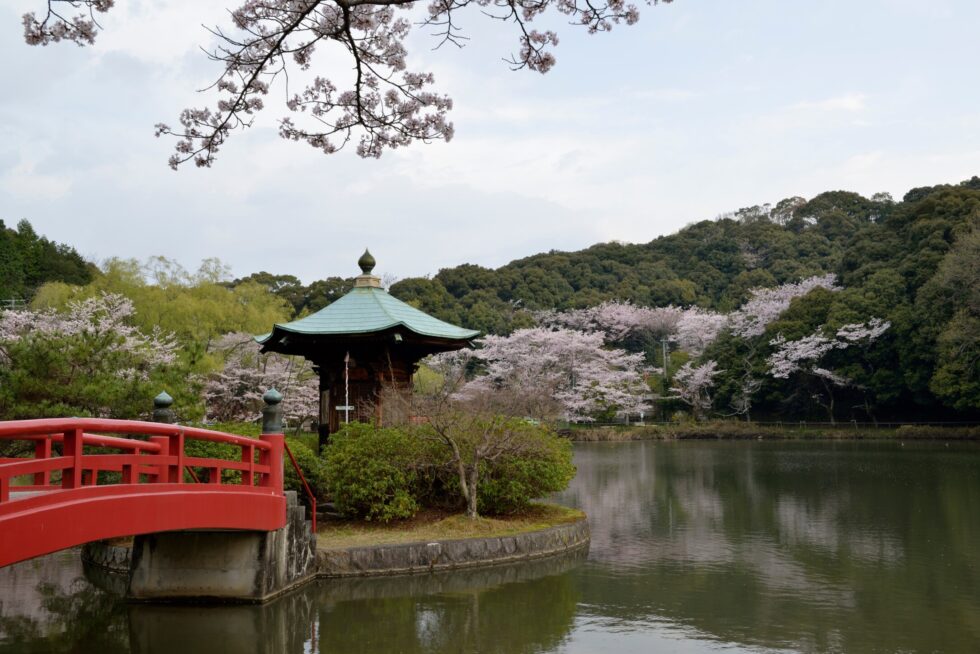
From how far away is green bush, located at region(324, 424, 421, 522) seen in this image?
1116 cm

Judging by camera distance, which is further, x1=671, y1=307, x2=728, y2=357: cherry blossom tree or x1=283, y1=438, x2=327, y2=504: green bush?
x1=671, y1=307, x2=728, y2=357: cherry blossom tree

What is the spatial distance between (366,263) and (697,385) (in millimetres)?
27074

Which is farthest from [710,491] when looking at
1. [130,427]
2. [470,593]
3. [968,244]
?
[968,244]

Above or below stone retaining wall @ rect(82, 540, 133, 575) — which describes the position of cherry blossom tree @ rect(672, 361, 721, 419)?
above

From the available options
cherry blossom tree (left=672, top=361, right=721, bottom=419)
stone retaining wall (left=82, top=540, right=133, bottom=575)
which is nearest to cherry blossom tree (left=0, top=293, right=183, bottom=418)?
stone retaining wall (left=82, top=540, right=133, bottom=575)

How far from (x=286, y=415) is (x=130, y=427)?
2106 centimetres

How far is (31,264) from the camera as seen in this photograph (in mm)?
40906

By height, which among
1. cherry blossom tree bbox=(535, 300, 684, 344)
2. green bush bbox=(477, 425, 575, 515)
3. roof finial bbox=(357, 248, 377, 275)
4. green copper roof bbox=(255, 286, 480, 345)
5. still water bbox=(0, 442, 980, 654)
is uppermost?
cherry blossom tree bbox=(535, 300, 684, 344)

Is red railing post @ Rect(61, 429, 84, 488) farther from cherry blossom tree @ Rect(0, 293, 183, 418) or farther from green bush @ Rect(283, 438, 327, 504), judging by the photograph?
green bush @ Rect(283, 438, 327, 504)

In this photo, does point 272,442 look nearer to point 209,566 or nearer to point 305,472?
point 209,566

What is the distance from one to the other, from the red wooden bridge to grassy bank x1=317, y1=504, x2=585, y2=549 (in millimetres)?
2138

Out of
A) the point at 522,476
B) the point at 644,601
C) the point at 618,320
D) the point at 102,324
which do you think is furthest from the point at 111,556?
the point at 618,320

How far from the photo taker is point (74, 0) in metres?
5.25

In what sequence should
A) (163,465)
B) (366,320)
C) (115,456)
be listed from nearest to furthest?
(115,456) → (163,465) → (366,320)
